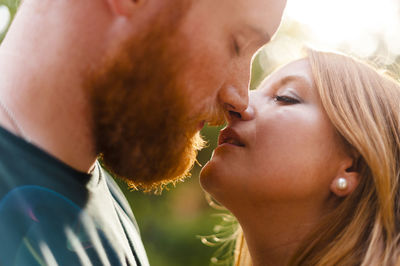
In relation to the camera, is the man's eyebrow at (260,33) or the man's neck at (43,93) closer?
the man's neck at (43,93)

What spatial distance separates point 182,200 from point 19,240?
23.8 ft

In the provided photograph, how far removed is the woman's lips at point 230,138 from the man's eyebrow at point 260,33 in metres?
0.46

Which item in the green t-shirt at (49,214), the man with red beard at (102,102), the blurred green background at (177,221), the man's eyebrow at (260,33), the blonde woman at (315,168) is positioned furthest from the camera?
the blurred green background at (177,221)

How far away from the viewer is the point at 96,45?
1853mm

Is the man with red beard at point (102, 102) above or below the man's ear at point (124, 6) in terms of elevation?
below

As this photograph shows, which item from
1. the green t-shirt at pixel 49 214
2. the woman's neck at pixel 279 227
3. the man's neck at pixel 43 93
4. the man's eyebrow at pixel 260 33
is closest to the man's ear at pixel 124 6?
the man's neck at pixel 43 93

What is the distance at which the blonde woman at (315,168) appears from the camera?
2229 millimetres

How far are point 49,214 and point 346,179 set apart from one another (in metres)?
1.42

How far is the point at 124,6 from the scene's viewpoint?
6.10ft

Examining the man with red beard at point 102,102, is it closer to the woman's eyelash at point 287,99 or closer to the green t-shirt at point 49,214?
the green t-shirt at point 49,214

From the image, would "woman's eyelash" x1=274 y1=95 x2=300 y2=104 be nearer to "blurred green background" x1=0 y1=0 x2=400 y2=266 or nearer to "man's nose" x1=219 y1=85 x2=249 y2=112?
"man's nose" x1=219 y1=85 x2=249 y2=112

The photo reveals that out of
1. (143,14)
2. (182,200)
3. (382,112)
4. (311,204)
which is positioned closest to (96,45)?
(143,14)

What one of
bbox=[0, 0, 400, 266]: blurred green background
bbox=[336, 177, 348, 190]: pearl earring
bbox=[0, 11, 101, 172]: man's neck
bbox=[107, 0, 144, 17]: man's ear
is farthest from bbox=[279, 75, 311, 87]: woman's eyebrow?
bbox=[0, 0, 400, 266]: blurred green background

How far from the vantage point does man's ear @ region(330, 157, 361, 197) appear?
2291mm
